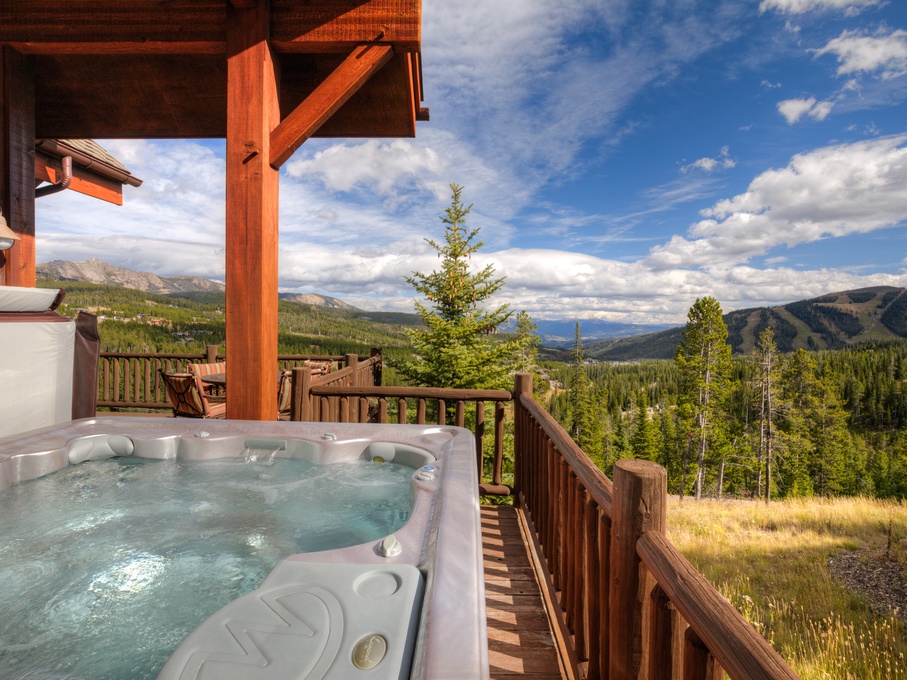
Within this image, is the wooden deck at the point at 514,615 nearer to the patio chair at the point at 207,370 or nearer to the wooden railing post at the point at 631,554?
the wooden railing post at the point at 631,554

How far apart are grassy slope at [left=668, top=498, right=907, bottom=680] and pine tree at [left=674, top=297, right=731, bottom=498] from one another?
10124 millimetres

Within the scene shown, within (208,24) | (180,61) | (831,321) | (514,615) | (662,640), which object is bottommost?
(514,615)

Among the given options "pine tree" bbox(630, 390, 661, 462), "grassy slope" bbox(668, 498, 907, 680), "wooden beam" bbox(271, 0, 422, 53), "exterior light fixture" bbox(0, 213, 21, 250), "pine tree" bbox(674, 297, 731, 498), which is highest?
"wooden beam" bbox(271, 0, 422, 53)

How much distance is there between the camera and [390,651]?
883mm

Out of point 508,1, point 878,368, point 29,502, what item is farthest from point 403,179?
point 878,368

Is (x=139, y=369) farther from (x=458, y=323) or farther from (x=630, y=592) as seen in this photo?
(x=630, y=592)

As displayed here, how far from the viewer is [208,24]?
8.64ft

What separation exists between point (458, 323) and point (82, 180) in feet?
25.7

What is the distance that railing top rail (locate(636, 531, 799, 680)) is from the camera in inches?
25.2

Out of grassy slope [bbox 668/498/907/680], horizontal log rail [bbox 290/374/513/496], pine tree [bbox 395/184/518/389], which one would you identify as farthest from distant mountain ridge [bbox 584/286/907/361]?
horizontal log rail [bbox 290/374/513/496]

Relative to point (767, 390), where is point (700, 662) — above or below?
above

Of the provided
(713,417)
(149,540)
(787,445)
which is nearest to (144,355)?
(149,540)

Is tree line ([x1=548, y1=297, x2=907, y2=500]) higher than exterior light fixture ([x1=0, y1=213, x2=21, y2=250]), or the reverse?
exterior light fixture ([x1=0, y1=213, x2=21, y2=250])

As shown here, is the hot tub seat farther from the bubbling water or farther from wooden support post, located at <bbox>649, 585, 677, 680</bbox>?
wooden support post, located at <bbox>649, 585, 677, 680</bbox>
